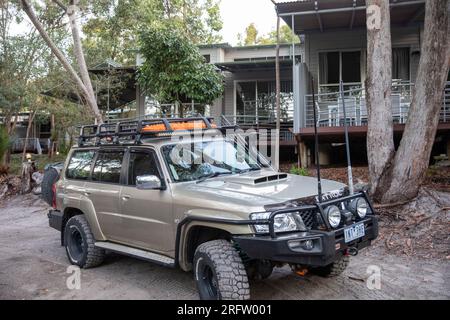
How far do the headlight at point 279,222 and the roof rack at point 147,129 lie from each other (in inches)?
80.8

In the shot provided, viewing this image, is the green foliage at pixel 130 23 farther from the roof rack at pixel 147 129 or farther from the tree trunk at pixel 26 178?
the roof rack at pixel 147 129

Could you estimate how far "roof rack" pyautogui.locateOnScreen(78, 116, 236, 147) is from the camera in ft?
18.0

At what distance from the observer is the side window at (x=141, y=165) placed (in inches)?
200

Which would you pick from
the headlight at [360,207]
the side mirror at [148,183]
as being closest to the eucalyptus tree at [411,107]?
the headlight at [360,207]

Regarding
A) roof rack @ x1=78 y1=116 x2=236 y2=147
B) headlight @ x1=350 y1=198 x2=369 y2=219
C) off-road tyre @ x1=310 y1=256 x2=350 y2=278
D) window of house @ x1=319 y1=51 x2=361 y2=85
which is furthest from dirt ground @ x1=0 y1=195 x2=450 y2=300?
window of house @ x1=319 y1=51 x2=361 y2=85

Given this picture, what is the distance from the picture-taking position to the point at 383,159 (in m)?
7.54

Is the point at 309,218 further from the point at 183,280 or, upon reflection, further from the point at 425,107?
the point at 425,107

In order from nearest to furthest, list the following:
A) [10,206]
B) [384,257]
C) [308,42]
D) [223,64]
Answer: [384,257], [10,206], [308,42], [223,64]

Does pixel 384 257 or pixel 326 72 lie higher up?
pixel 326 72

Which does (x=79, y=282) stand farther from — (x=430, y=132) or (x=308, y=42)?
(x=308, y=42)

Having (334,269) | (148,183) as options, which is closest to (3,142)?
(148,183)

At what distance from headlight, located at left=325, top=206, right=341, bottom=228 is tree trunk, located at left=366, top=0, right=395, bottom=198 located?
3.73m

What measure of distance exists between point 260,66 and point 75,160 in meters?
11.8
